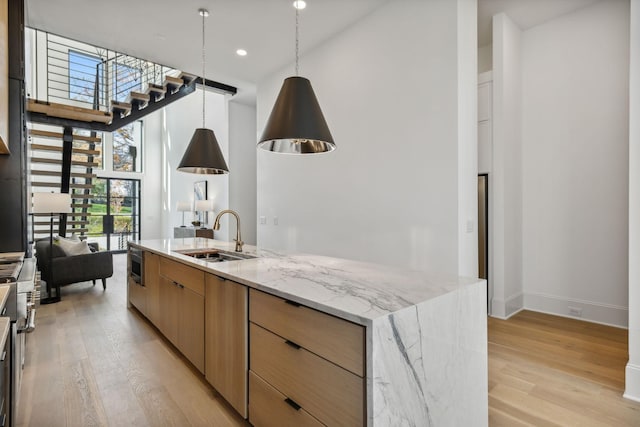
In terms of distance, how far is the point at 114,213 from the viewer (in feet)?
30.7

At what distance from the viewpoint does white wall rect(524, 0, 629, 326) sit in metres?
3.49

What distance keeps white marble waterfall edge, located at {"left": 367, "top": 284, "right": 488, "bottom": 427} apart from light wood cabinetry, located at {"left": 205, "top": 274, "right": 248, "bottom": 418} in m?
0.85

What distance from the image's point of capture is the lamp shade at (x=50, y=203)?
425cm

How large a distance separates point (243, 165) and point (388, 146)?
164 inches

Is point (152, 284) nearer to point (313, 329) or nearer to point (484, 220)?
point (313, 329)

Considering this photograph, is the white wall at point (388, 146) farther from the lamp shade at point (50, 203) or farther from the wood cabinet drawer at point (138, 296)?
the lamp shade at point (50, 203)

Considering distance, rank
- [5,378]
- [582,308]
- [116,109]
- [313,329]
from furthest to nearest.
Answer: [116,109] → [582,308] → [313,329] → [5,378]

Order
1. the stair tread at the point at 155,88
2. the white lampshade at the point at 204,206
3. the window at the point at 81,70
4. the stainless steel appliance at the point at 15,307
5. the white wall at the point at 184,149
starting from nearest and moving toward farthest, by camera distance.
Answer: the stainless steel appliance at the point at 15,307, the stair tread at the point at 155,88, the white wall at the point at 184,149, the white lampshade at the point at 204,206, the window at the point at 81,70

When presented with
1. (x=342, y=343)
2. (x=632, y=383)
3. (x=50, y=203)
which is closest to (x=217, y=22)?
(x=50, y=203)

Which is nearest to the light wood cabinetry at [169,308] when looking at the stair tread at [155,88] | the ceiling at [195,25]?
the ceiling at [195,25]

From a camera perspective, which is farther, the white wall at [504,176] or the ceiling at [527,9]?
the white wall at [504,176]

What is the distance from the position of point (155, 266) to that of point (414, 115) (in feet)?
9.38

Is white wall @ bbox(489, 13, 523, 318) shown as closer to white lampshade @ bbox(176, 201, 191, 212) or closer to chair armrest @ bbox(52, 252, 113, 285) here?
chair armrest @ bbox(52, 252, 113, 285)

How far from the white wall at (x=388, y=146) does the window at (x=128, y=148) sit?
22.9ft
